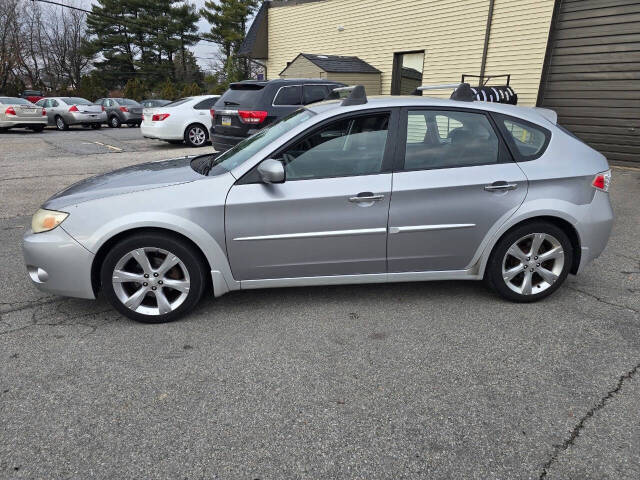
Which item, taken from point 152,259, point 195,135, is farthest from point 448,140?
point 195,135

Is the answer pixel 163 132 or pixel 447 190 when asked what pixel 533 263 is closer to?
pixel 447 190

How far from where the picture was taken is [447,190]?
3320 mm

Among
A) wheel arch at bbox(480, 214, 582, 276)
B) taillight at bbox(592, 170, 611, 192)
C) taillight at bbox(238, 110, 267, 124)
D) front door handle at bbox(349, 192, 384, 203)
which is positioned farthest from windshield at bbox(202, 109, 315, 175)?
taillight at bbox(238, 110, 267, 124)

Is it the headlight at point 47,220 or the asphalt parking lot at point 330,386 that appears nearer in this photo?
the asphalt parking lot at point 330,386

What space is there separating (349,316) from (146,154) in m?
10.0

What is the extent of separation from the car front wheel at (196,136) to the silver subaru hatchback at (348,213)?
32.3ft

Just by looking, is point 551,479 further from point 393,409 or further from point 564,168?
point 564,168

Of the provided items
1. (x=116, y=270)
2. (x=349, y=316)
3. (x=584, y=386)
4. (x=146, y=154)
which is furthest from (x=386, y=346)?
(x=146, y=154)

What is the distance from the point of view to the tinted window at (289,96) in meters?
8.61

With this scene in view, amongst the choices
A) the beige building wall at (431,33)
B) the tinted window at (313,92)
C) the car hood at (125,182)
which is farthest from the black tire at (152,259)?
the beige building wall at (431,33)

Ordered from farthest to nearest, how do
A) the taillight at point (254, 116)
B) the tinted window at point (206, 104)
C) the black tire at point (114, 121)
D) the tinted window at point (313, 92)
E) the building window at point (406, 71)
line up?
the black tire at point (114, 121) → the building window at point (406, 71) → the tinted window at point (206, 104) → the tinted window at point (313, 92) → the taillight at point (254, 116)

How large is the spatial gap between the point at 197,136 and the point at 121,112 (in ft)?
36.4

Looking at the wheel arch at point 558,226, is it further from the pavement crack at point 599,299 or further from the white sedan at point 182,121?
the white sedan at point 182,121

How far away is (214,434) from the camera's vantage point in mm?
2234
